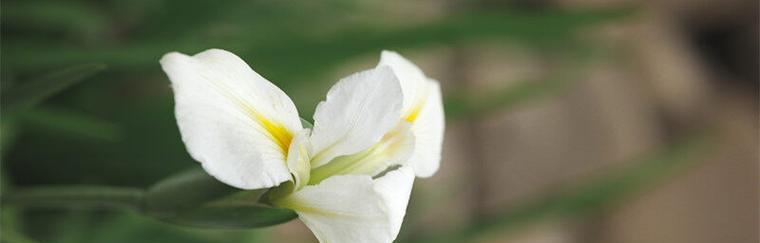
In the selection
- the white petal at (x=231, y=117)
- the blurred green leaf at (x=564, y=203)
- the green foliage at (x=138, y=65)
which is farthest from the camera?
the blurred green leaf at (x=564, y=203)

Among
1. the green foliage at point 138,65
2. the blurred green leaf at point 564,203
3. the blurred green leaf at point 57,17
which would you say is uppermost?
the blurred green leaf at point 57,17

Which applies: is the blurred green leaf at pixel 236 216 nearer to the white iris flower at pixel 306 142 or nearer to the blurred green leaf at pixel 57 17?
the white iris flower at pixel 306 142

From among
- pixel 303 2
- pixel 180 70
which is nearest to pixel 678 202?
pixel 303 2

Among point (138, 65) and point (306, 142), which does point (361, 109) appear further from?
point (138, 65)

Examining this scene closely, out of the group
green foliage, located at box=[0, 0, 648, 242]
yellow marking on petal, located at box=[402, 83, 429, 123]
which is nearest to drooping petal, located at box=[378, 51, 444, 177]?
yellow marking on petal, located at box=[402, 83, 429, 123]

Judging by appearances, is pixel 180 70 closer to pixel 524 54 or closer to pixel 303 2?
pixel 303 2

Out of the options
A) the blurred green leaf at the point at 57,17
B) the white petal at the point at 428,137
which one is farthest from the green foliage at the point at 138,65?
the white petal at the point at 428,137

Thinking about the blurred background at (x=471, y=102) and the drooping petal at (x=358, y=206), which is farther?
the blurred background at (x=471, y=102)
